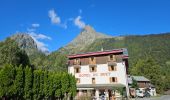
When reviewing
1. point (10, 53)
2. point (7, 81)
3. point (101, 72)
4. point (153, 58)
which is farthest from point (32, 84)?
point (153, 58)

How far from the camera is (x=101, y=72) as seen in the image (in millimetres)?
58219

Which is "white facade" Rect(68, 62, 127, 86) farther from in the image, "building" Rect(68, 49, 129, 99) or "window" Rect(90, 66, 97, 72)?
"window" Rect(90, 66, 97, 72)

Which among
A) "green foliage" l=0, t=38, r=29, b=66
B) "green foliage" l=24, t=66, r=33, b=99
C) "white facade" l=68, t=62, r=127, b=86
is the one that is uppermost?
"green foliage" l=0, t=38, r=29, b=66

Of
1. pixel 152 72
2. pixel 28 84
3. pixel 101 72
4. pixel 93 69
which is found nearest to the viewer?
pixel 28 84

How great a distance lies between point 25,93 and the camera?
3275 cm

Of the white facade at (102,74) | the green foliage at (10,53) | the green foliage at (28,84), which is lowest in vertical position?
the green foliage at (28,84)

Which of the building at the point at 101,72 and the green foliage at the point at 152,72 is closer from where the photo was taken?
the building at the point at 101,72

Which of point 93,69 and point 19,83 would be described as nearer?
point 19,83

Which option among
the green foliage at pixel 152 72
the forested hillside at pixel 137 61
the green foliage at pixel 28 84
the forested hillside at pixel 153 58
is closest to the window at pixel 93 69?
the forested hillside at pixel 137 61

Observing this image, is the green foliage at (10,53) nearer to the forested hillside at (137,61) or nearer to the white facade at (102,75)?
the forested hillside at (137,61)

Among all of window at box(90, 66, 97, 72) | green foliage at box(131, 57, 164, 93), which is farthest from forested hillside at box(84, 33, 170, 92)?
window at box(90, 66, 97, 72)

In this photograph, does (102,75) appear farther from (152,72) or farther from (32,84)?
(152,72)

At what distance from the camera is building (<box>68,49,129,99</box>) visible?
54.7 m

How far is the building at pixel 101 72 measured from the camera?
2153 inches
